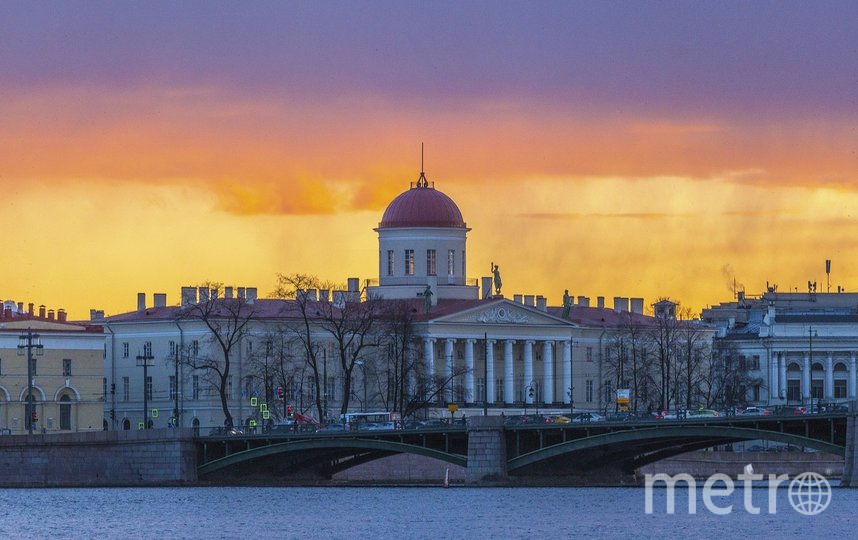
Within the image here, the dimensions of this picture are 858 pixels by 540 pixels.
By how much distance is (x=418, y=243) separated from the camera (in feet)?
539

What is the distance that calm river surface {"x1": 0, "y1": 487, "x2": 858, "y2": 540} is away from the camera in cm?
9231

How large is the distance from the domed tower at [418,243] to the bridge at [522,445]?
42.9 m

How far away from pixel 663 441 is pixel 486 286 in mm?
59067

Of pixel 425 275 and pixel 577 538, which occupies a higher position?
pixel 425 275

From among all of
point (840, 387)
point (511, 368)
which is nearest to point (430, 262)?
point (511, 368)

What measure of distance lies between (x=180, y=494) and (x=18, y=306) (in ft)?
143

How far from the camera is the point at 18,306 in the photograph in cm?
15450

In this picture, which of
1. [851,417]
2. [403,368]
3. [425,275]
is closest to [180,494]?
[851,417]

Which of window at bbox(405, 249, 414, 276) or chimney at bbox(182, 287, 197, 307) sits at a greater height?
window at bbox(405, 249, 414, 276)

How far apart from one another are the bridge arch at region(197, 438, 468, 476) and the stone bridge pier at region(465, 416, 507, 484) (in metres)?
0.72

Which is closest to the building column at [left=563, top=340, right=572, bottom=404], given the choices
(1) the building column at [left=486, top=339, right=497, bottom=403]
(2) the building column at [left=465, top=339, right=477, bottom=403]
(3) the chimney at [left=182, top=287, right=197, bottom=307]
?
(1) the building column at [left=486, top=339, right=497, bottom=403]

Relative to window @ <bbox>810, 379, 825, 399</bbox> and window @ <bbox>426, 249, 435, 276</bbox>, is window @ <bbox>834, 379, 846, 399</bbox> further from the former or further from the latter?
window @ <bbox>426, 249, 435, 276</bbox>

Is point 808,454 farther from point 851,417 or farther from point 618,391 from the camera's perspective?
point 851,417

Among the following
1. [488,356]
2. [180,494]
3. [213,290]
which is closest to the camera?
[180,494]
